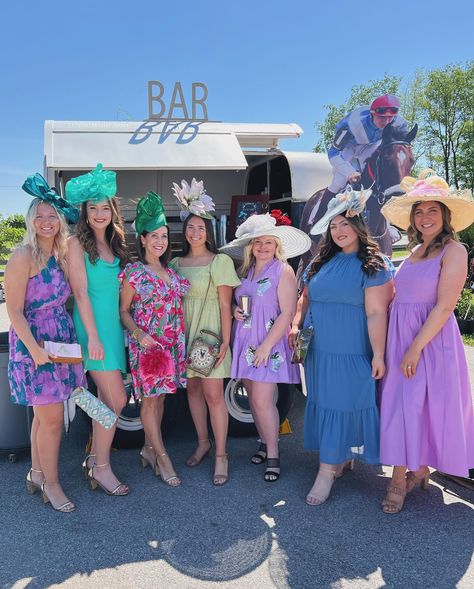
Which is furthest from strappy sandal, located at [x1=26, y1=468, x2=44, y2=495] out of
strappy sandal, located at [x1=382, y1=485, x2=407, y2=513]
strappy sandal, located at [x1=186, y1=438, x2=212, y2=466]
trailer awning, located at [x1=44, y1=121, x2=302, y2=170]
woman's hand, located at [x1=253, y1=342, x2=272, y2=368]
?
trailer awning, located at [x1=44, y1=121, x2=302, y2=170]

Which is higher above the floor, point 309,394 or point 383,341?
point 383,341

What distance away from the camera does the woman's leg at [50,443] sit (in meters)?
3.05

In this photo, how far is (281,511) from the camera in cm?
309

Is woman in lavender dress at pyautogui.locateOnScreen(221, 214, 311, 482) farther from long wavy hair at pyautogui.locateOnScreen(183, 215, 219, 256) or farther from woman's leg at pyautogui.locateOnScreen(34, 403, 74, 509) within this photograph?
woman's leg at pyautogui.locateOnScreen(34, 403, 74, 509)

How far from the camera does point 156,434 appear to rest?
345 cm

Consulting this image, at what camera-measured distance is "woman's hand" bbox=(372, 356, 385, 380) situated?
3072mm

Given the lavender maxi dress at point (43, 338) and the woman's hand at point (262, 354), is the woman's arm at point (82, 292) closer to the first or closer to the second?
the lavender maxi dress at point (43, 338)

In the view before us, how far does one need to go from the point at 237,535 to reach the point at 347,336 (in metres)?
1.34

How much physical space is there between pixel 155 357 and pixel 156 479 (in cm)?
96

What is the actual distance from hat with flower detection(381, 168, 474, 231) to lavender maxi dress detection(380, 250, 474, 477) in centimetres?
33

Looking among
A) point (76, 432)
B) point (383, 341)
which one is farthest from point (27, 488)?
point (383, 341)

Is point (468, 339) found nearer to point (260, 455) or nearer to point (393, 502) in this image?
point (260, 455)

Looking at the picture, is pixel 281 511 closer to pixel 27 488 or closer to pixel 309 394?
pixel 309 394

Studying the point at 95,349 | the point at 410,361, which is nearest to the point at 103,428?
the point at 95,349
